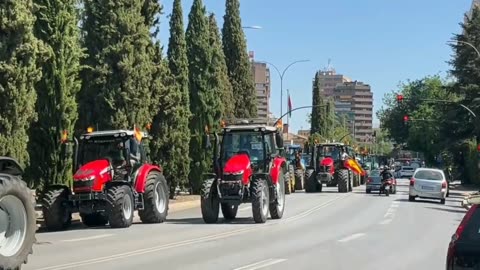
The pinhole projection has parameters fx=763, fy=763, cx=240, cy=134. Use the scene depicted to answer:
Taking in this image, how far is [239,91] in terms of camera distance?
186 feet

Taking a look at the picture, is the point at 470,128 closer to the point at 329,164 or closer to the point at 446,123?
the point at 446,123

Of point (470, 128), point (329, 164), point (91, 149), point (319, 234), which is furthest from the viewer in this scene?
point (470, 128)

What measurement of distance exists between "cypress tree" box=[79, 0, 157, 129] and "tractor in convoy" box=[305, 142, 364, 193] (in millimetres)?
18629

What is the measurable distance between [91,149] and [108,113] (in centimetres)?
687

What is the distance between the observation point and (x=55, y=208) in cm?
2078

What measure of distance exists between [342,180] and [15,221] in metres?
36.7

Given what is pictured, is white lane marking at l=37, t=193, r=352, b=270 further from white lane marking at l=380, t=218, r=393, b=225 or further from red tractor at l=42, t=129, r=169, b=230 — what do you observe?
red tractor at l=42, t=129, r=169, b=230

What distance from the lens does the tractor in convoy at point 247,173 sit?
22391 mm

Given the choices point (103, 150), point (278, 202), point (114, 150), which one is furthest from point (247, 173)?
point (103, 150)

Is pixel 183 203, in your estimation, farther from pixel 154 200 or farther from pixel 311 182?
pixel 311 182

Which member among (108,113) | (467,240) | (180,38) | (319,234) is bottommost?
(319,234)

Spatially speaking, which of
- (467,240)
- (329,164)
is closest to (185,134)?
(329,164)

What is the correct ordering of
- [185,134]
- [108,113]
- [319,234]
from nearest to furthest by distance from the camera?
[319,234] < [108,113] < [185,134]

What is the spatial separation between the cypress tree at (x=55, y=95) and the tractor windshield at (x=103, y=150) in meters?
2.79
